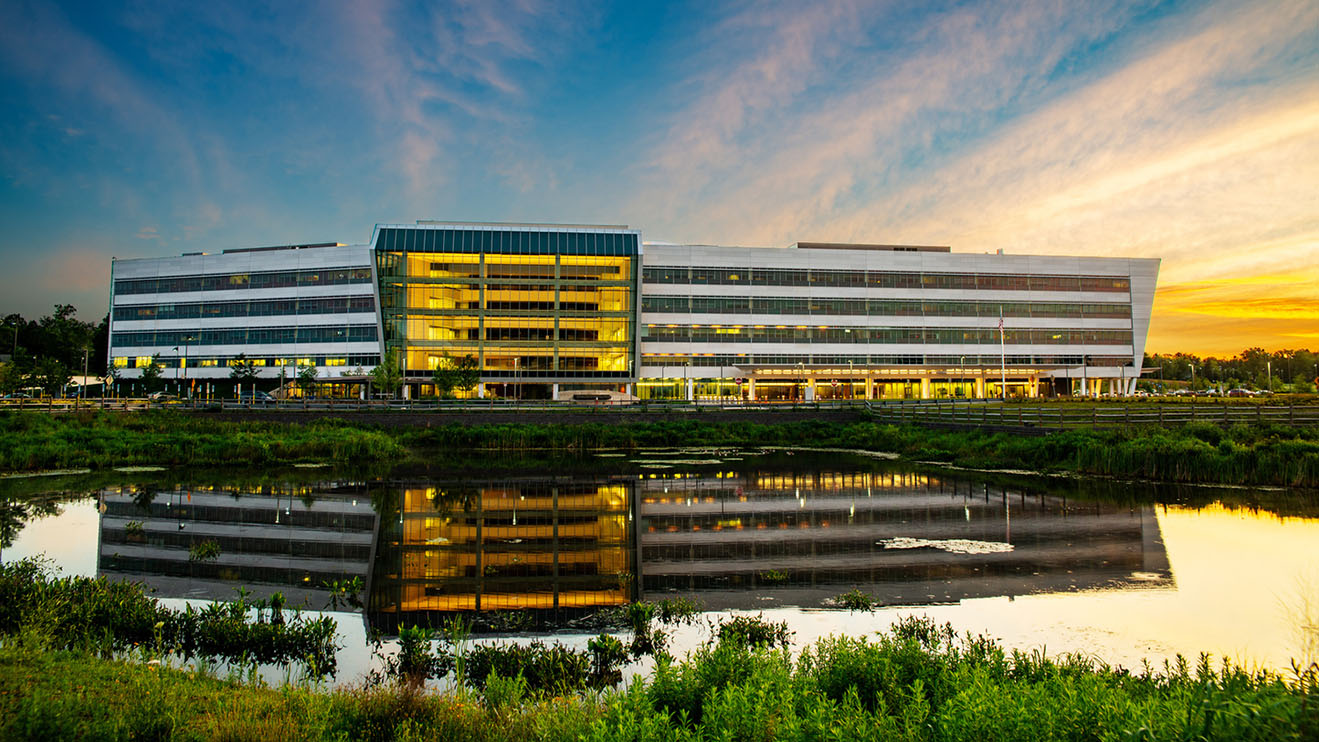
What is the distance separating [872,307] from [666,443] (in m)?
59.7

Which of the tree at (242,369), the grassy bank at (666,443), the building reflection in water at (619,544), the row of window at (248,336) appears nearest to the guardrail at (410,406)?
the grassy bank at (666,443)

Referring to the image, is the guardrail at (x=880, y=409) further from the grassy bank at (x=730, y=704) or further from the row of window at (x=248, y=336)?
the grassy bank at (x=730, y=704)

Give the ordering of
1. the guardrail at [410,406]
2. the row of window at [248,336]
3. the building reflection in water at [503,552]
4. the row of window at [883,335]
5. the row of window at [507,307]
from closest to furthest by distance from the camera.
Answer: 1. the building reflection in water at [503,552]
2. the guardrail at [410,406]
3. the row of window at [507,307]
4. the row of window at [248,336]
5. the row of window at [883,335]

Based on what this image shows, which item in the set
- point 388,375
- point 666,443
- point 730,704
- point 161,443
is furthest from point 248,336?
point 730,704

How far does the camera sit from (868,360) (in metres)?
99.6

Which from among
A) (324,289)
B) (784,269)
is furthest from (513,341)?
(784,269)

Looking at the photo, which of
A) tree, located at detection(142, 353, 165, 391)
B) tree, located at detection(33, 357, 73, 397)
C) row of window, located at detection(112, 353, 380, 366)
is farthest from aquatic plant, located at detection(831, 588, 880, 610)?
tree, located at detection(142, 353, 165, 391)

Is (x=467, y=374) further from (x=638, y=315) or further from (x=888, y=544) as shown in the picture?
(x=888, y=544)

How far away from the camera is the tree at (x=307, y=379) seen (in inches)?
3551

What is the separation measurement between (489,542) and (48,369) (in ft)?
310

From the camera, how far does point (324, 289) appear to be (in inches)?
3812

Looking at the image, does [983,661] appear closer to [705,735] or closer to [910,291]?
Answer: [705,735]

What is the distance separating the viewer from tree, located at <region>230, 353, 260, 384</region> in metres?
93.7

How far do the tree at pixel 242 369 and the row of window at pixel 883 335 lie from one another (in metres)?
54.1
